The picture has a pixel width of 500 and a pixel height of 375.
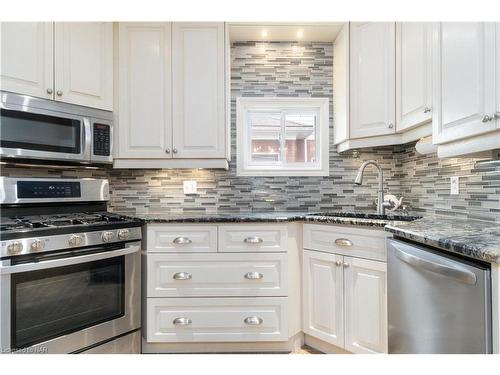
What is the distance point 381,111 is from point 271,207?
1.09 metres

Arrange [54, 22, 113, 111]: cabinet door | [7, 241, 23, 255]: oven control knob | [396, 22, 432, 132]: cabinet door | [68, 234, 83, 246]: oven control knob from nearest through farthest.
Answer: [7, 241, 23, 255]: oven control knob → [68, 234, 83, 246]: oven control knob → [396, 22, 432, 132]: cabinet door → [54, 22, 113, 111]: cabinet door

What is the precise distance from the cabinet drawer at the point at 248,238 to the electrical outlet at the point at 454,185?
1.09 m

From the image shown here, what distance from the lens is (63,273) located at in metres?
1.56

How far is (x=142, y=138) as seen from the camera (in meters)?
2.12

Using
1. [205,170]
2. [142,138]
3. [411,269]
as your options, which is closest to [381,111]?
[411,269]

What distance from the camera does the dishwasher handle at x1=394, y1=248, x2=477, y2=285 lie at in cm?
91

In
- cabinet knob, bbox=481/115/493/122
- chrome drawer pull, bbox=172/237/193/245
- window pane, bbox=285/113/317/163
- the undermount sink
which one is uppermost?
window pane, bbox=285/113/317/163

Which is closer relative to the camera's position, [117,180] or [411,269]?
[411,269]

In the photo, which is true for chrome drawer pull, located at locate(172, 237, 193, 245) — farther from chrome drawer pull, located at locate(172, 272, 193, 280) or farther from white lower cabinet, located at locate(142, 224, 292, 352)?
chrome drawer pull, located at locate(172, 272, 193, 280)

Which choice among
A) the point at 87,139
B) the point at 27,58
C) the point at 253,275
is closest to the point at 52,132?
the point at 87,139

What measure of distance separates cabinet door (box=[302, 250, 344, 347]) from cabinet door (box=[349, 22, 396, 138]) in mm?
939

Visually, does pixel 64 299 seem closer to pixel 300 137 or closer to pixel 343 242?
pixel 343 242

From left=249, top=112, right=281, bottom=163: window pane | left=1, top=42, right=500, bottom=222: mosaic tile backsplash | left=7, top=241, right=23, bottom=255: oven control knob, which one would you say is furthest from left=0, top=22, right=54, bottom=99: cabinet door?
left=249, top=112, right=281, bottom=163: window pane
